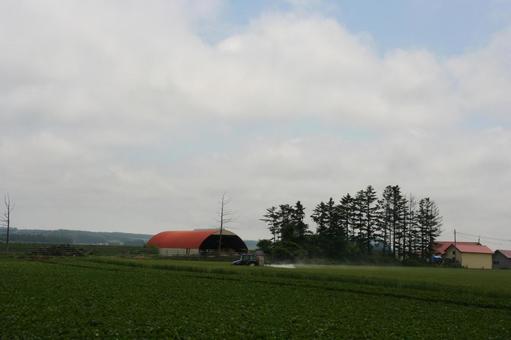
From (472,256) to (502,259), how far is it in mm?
22754

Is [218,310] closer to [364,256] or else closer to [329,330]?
[329,330]

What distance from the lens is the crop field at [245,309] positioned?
2031cm

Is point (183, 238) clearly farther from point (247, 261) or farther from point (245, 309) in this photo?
point (245, 309)

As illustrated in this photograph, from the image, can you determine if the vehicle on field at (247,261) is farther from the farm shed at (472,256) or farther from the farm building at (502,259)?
the farm building at (502,259)

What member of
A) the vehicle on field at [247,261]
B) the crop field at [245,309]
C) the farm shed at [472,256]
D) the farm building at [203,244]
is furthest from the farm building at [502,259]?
the crop field at [245,309]

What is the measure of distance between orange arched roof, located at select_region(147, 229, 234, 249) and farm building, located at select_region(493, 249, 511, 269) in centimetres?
8229

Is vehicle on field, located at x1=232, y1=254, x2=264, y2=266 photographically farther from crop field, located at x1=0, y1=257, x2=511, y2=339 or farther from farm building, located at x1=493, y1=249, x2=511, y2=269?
farm building, located at x1=493, y1=249, x2=511, y2=269

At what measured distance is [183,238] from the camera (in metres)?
114

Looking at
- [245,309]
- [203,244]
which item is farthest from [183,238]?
[245,309]

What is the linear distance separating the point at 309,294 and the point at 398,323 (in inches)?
462

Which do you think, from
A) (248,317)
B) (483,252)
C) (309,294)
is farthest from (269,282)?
(483,252)

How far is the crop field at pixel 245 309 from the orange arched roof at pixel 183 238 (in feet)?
214

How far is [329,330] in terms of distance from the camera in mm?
21328

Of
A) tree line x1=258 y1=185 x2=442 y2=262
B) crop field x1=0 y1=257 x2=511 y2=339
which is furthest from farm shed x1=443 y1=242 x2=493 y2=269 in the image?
crop field x1=0 y1=257 x2=511 y2=339
